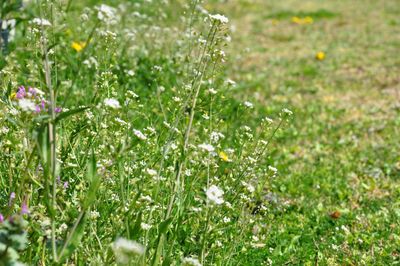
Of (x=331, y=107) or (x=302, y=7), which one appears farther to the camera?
(x=302, y=7)

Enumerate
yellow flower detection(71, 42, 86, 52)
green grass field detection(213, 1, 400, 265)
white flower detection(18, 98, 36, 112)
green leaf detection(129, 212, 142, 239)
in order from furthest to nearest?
yellow flower detection(71, 42, 86, 52)
green grass field detection(213, 1, 400, 265)
green leaf detection(129, 212, 142, 239)
white flower detection(18, 98, 36, 112)

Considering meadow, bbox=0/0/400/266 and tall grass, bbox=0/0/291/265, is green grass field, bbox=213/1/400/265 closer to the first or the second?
meadow, bbox=0/0/400/266

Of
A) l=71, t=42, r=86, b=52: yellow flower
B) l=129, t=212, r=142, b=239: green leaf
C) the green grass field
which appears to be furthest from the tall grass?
l=71, t=42, r=86, b=52: yellow flower

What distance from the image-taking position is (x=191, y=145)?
2.92 meters

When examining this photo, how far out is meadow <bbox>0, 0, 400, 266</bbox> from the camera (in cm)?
251

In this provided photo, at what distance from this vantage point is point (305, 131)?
663 cm

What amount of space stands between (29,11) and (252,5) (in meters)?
14.8

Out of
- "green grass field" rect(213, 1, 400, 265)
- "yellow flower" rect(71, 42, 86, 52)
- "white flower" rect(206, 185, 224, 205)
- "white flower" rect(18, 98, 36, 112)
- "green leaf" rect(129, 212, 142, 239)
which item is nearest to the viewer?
"white flower" rect(18, 98, 36, 112)

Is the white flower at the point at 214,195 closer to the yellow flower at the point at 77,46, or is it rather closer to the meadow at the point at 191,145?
the meadow at the point at 191,145

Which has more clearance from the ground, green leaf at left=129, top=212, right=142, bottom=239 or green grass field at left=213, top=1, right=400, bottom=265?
green grass field at left=213, top=1, right=400, bottom=265

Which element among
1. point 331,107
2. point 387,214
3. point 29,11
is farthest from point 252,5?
point 29,11

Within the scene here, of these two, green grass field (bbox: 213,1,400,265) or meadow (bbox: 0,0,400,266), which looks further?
green grass field (bbox: 213,1,400,265)

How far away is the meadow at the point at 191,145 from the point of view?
8.24 feet

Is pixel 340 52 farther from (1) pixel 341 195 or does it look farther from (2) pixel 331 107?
(1) pixel 341 195
